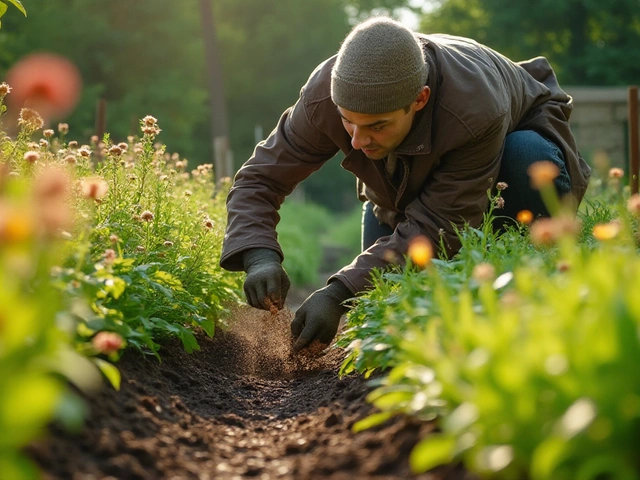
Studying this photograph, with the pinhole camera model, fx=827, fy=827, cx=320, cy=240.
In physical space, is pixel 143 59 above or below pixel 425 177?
above

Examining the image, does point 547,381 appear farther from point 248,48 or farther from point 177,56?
point 248,48

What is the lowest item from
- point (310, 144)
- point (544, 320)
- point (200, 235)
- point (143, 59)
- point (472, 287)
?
point (544, 320)

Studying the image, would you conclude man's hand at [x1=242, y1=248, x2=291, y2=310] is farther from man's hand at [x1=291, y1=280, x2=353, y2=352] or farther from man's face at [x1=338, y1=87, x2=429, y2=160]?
man's face at [x1=338, y1=87, x2=429, y2=160]

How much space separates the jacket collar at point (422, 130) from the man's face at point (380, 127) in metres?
0.04

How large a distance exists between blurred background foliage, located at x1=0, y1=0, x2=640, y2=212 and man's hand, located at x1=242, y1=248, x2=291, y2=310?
47.7ft

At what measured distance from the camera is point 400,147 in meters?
3.71

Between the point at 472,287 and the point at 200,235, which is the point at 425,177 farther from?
the point at 472,287

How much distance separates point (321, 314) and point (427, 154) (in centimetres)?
91

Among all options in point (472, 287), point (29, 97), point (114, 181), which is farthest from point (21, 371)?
point (114, 181)

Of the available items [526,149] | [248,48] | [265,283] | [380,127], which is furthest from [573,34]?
[265,283]

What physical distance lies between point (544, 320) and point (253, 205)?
2.64 metres

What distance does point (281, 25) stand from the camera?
3039 centimetres

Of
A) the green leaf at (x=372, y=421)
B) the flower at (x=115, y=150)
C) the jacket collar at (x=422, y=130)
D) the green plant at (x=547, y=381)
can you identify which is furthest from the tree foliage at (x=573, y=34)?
the green plant at (x=547, y=381)

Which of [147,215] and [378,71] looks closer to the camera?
[147,215]
